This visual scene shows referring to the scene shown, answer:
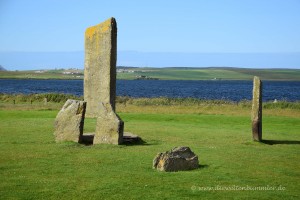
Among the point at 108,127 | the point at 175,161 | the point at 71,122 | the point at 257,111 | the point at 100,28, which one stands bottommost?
the point at 175,161

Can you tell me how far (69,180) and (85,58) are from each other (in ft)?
59.9

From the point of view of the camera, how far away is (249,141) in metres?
22.3

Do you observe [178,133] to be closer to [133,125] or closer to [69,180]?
[133,125]

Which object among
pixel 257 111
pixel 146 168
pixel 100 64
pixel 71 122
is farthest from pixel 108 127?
pixel 100 64

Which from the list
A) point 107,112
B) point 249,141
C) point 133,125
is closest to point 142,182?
point 107,112

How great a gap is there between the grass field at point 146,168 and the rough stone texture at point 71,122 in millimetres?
516

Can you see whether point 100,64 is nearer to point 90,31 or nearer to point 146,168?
point 90,31

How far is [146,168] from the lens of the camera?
48.9ft

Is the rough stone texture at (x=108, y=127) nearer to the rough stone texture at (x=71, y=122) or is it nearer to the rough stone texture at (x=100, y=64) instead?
the rough stone texture at (x=71, y=122)

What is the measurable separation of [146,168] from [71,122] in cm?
645

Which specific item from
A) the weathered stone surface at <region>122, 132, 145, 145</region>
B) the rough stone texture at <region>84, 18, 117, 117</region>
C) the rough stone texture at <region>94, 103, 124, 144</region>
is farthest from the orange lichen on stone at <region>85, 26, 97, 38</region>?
the rough stone texture at <region>94, 103, 124, 144</region>

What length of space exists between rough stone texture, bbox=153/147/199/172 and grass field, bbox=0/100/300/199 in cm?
31

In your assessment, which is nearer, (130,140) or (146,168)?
(146,168)

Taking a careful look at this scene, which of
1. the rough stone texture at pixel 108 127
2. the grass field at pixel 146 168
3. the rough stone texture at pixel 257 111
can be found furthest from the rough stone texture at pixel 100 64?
the rough stone texture at pixel 257 111
